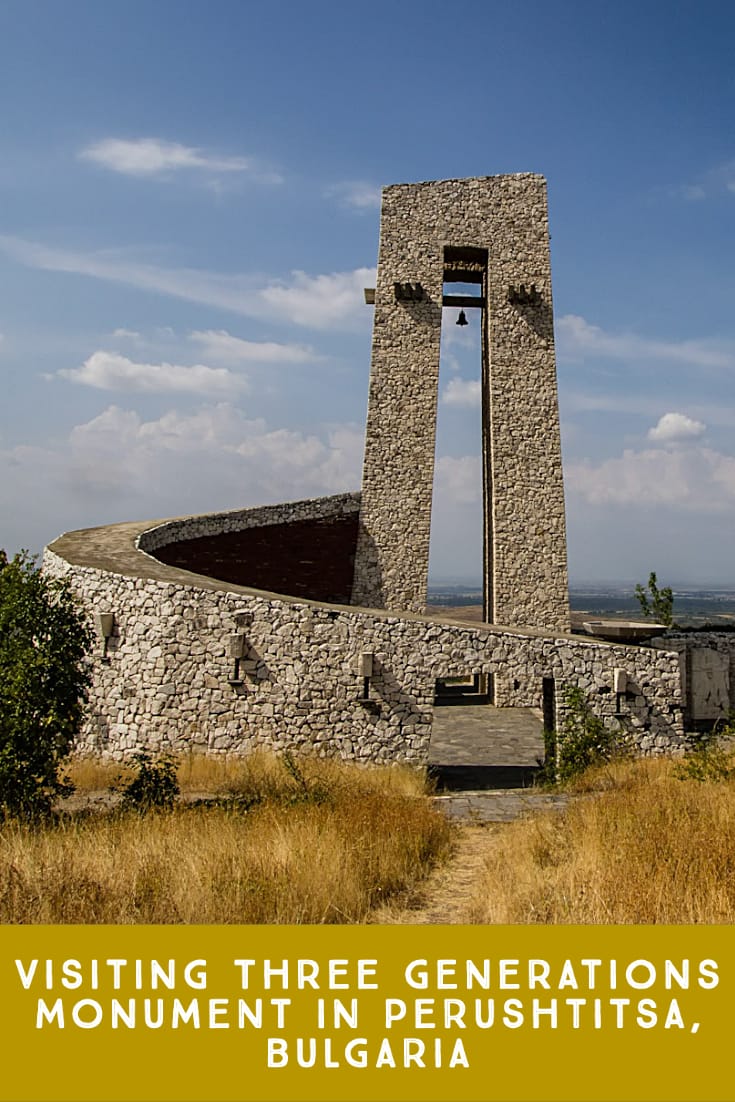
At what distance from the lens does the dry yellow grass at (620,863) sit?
20.5 ft

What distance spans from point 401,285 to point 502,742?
47.0 ft

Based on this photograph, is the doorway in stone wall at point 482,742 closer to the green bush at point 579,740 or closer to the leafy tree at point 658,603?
the green bush at point 579,740

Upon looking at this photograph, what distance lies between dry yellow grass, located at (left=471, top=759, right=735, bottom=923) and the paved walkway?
4.39 ft

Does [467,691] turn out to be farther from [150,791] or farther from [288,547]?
[150,791]

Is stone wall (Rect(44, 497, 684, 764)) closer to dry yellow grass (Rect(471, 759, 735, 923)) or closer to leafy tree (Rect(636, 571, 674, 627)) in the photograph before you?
dry yellow grass (Rect(471, 759, 735, 923))

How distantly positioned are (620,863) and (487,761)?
8.40 metres

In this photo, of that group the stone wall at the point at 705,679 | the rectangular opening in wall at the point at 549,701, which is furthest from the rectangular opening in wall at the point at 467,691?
the rectangular opening in wall at the point at 549,701

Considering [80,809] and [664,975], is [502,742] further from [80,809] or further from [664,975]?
[664,975]

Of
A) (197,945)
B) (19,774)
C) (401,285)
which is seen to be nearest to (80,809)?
(19,774)

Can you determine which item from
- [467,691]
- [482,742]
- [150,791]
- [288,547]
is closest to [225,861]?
[150,791]

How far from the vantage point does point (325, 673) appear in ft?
42.6

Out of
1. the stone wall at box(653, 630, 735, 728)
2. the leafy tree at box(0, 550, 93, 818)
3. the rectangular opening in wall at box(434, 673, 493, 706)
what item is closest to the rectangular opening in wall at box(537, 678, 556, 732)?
the stone wall at box(653, 630, 735, 728)

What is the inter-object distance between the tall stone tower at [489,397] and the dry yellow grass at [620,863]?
14195mm

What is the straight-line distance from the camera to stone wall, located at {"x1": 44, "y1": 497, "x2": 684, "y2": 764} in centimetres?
1298
